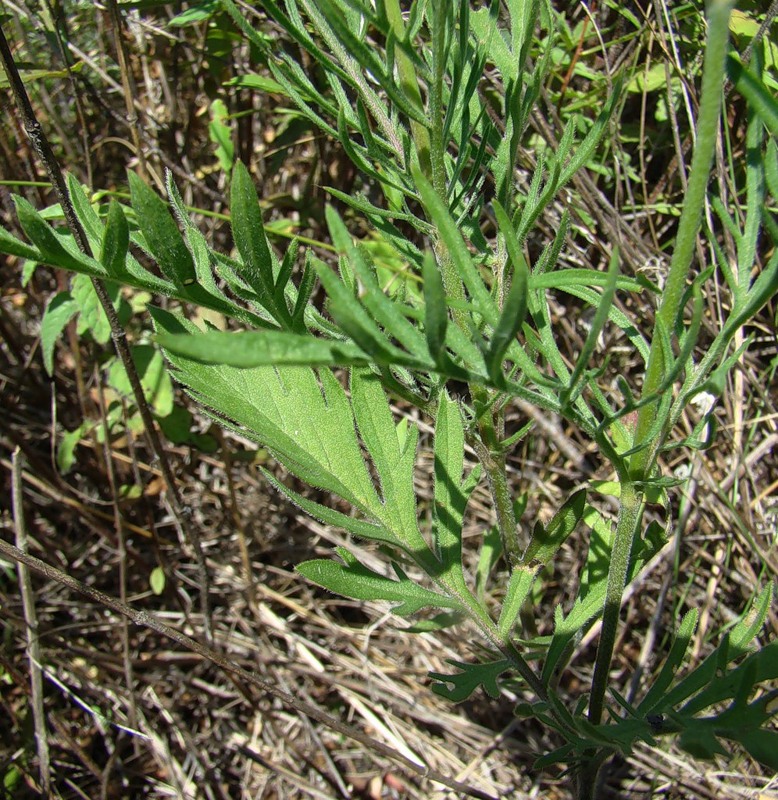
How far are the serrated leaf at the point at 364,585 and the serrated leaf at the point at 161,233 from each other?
1.24 feet

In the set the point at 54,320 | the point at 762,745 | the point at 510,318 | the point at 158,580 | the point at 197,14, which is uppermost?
the point at 197,14

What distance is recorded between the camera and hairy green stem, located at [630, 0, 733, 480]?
0.55 meters

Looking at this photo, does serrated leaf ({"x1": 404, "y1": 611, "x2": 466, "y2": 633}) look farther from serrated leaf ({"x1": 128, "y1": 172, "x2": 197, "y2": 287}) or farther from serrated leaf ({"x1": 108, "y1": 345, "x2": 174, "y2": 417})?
serrated leaf ({"x1": 108, "y1": 345, "x2": 174, "y2": 417})

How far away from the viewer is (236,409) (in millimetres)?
947

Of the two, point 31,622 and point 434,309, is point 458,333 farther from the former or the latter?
point 31,622

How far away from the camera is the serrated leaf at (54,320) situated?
1707mm

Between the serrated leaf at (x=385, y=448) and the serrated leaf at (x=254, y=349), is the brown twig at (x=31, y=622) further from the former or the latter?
the serrated leaf at (x=254, y=349)

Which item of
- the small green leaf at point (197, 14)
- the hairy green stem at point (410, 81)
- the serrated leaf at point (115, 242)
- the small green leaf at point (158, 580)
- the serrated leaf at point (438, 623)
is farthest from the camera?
the small green leaf at point (158, 580)

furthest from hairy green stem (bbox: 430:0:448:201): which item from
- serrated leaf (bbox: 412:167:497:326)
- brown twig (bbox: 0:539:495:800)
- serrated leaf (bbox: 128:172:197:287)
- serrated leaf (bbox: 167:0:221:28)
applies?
serrated leaf (bbox: 167:0:221:28)

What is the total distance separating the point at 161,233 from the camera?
29.1 inches

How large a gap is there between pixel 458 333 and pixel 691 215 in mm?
232

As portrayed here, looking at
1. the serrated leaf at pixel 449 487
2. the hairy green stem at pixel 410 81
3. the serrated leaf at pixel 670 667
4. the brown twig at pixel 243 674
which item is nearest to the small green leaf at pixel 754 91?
the hairy green stem at pixel 410 81

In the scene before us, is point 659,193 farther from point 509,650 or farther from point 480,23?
point 509,650

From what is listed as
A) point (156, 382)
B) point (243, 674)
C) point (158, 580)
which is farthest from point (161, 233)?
point (158, 580)
